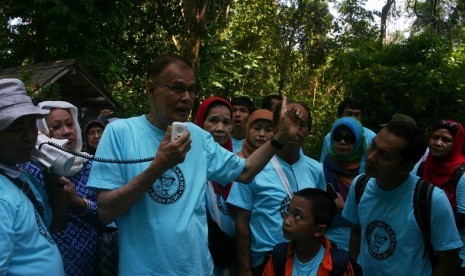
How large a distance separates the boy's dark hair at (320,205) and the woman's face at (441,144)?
5.88 ft

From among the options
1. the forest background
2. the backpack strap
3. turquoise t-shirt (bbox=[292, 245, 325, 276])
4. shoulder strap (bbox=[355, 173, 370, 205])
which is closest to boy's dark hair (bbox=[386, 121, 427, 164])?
shoulder strap (bbox=[355, 173, 370, 205])

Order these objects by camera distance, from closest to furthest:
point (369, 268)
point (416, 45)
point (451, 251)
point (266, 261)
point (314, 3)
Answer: point (451, 251)
point (369, 268)
point (266, 261)
point (416, 45)
point (314, 3)

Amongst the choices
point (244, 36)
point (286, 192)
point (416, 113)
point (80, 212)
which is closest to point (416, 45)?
point (416, 113)

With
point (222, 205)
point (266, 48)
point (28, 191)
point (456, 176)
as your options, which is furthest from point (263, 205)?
point (266, 48)

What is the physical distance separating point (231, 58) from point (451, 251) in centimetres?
1305

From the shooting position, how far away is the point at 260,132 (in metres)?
3.91

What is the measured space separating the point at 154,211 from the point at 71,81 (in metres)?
7.96

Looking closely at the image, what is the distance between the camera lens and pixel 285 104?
3006mm

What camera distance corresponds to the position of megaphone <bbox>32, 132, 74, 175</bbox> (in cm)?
221

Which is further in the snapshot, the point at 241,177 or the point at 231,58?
the point at 231,58

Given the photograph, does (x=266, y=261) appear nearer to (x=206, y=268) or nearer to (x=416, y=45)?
(x=206, y=268)

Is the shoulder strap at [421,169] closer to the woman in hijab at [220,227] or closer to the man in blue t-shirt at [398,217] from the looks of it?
the man in blue t-shirt at [398,217]

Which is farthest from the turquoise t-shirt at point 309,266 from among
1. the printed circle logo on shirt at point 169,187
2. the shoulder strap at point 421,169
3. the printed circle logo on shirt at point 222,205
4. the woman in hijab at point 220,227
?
the shoulder strap at point 421,169

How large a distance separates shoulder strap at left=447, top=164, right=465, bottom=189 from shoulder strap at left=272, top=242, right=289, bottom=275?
1.84 m
